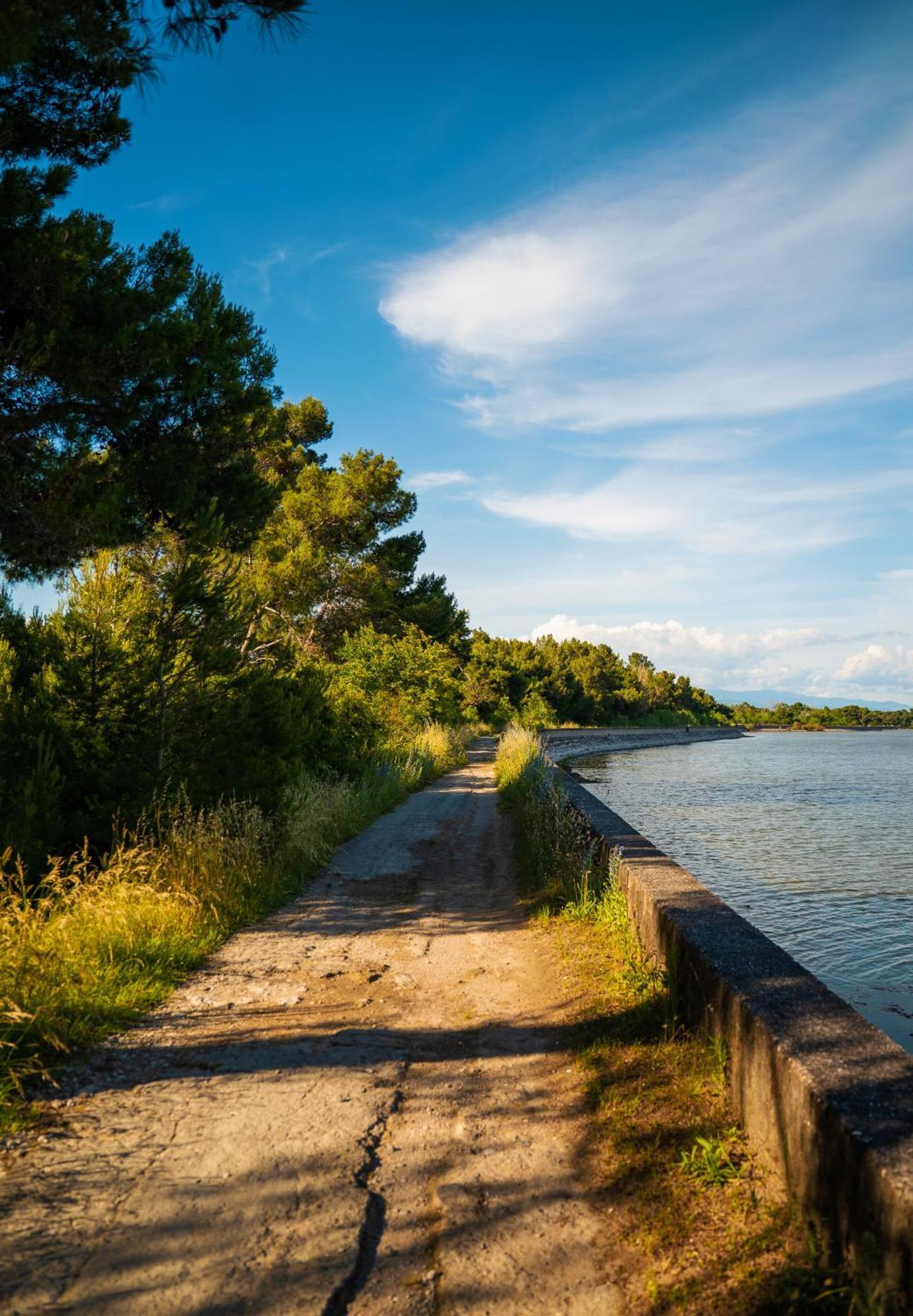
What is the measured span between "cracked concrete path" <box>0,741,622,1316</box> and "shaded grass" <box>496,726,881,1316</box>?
0.45ft

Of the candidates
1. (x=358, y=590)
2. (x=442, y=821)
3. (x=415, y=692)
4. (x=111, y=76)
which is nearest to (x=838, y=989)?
(x=442, y=821)

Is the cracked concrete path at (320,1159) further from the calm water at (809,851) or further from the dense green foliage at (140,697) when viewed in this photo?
the calm water at (809,851)

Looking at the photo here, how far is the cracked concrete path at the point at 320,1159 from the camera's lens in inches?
94.1

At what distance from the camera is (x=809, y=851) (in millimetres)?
13688

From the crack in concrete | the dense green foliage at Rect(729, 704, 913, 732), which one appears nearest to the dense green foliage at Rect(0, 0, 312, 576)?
the crack in concrete

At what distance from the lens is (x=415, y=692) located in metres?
24.6

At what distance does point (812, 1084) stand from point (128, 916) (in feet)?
14.9

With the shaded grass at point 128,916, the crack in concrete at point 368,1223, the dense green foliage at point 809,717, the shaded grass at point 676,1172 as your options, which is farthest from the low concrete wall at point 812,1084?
the dense green foliage at point 809,717

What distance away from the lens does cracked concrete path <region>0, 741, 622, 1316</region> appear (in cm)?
239

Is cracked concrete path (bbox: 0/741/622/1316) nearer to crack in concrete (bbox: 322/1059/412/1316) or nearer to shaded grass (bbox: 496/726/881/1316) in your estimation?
crack in concrete (bbox: 322/1059/412/1316)

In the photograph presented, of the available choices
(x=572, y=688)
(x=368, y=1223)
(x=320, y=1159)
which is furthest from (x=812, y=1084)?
(x=572, y=688)

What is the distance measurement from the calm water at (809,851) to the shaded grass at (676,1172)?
Result: 260cm

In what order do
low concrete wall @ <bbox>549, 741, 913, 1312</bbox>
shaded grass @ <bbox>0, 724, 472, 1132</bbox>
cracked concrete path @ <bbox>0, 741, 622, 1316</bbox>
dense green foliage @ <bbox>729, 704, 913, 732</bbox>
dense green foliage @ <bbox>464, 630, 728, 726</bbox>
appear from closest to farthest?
low concrete wall @ <bbox>549, 741, 913, 1312</bbox> < cracked concrete path @ <bbox>0, 741, 622, 1316</bbox> < shaded grass @ <bbox>0, 724, 472, 1132</bbox> < dense green foliage @ <bbox>464, 630, 728, 726</bbox> < dense green foliage @ <bbox>729, 704, 913, 732</bbox>

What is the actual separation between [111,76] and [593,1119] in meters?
8.11
